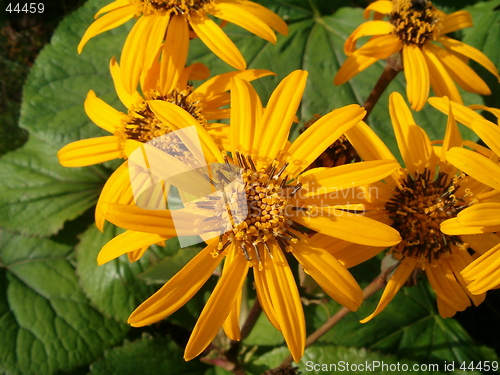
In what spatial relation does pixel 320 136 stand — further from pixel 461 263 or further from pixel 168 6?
pixel 168 6

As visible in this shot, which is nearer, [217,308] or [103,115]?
[217,308]

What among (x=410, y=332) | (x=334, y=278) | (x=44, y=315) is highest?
(x=334, y=278)

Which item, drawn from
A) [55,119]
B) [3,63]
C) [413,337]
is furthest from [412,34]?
[3,63]

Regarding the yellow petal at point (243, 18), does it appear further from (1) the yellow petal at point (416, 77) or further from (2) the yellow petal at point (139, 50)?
(1) the yellow petal at point (416, 77)

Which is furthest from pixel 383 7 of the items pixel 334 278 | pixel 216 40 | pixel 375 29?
pixel 334 278

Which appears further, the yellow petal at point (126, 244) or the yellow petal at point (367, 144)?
the yellow petal at point (367, 144)

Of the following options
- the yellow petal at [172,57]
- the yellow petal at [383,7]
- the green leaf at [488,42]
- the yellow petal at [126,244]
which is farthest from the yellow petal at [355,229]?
the green leaf at [488,42]

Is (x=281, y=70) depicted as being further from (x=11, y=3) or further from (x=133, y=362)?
(x=11, y=3)
